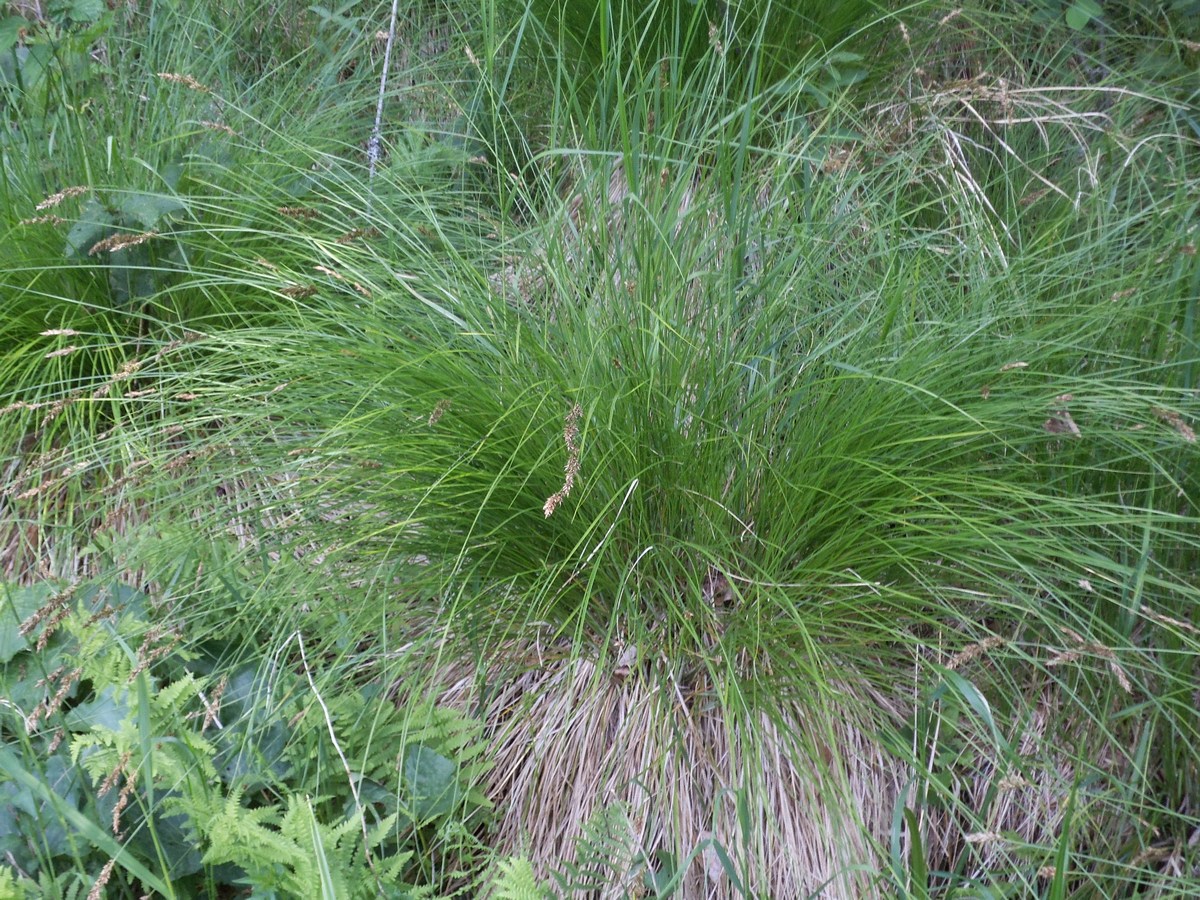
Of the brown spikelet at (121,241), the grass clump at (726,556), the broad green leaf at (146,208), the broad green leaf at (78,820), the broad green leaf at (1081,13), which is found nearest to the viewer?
the broad green leaf at (78,820)

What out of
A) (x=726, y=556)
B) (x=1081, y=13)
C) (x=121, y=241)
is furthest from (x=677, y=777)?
(x=1081, y=13)

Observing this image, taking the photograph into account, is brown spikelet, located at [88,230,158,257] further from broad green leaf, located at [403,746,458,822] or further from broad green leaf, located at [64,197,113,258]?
broad green leaf, located at [403,746,458,822]

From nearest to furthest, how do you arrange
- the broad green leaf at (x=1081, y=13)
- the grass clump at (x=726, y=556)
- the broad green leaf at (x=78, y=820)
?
the broad green leaf at (x=78, y=820) → the grass clump at (x=726, y=556) → the broad green leaf at (x=1081, y=13)

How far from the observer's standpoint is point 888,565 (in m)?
1.88

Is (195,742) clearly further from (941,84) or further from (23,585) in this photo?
(941,84)

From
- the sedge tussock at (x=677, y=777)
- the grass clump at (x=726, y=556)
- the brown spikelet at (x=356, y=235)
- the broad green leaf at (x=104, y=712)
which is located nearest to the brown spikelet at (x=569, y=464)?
the grass clump at (x=726, y=556)

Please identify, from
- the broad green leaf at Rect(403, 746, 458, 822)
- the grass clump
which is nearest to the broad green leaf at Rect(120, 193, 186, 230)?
the grass clump

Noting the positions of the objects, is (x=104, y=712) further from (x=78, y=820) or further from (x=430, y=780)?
(x=430, y=780)

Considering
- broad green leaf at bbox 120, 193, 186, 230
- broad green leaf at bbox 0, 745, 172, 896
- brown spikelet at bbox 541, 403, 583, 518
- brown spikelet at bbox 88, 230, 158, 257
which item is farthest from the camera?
broad green leaf at bbox 120, 193, 186, 230

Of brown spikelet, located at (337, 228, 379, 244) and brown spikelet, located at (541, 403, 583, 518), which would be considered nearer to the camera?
brown spikelet, located at (541, 403, 583, 518)

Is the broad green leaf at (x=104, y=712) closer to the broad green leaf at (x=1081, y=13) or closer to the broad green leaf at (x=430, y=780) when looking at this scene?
the broad green leaf at (x=430, y=780)

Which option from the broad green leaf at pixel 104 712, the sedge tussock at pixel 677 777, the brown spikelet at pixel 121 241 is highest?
the brown spikelet at pixel 121 241

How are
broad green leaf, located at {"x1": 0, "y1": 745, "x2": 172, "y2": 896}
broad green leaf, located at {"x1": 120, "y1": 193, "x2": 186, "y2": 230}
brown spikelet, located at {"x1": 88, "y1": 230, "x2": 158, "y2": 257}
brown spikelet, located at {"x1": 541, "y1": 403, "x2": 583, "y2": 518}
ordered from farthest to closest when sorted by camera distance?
broad green leaf, located at {"x1": 120, "y1": 193, "x2": 186, "y2": 230}
brown spikelet, located at {"x1": 88, "y1": 230, "x2": 158, "y2": 257}
broad green leaf, located at {"x1": 0, "y1": 745, "x2": 172, "y2": 896}
brown spikelet, located at {"x1": 541, "y1": 403, "x2": 583, "y2": 518}

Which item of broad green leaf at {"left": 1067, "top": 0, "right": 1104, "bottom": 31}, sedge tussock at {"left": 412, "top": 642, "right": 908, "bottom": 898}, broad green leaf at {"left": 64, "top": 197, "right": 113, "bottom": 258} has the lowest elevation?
sedge tussock at {"left": 412, "top": 642, "right": 908, "bottom": 898}
